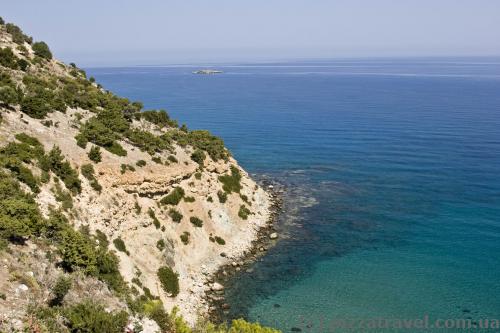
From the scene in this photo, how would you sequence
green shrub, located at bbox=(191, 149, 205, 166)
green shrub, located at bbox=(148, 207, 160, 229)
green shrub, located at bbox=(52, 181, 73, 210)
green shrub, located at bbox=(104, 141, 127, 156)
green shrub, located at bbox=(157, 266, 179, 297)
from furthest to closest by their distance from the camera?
green shrub, located at bbox=(191, 149, 205, 166) < green shrub, located at bbox=(104, 141, 127, 156) < green shrub, located at bbox=(148, 207, 160, 229) < green shrub, located at bbox=(157, 266, 179, 297) < green shrub, located at bbox=(52, 181, 73, 210)

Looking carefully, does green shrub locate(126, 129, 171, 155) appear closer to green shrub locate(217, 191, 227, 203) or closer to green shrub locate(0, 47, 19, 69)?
green shrub locate(217, 191, 227, 203)

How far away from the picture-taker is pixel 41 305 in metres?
21.7

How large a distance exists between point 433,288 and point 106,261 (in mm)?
34824

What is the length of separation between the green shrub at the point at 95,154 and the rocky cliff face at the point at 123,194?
42cm

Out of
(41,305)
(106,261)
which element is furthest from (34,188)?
(41,305)

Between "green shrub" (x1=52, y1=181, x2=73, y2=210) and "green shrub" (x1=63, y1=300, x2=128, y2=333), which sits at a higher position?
"green shrub" (x1=52, y1=181, x2=73, y2=210)

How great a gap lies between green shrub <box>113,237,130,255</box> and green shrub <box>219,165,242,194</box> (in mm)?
22798

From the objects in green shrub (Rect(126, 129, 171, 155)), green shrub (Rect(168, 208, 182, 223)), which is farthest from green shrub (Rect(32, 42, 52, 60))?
green shrub (Rect(168, 208, 182, 223))

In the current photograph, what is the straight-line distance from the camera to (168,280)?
140ft

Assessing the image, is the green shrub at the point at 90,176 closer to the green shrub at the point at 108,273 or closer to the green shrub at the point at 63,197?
the green shrub at the point at 63,197

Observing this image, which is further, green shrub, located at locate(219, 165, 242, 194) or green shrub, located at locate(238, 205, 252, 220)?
green shrub, located at locate(219, 165, 242, 194)

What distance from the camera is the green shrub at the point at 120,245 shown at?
40.7m

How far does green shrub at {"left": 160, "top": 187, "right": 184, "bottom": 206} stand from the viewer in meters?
50.7

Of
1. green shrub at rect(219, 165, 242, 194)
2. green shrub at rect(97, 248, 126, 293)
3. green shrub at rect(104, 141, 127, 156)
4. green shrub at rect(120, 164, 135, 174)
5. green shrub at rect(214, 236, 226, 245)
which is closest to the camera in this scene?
green shrub at rect(97, 248, 126, 293)
